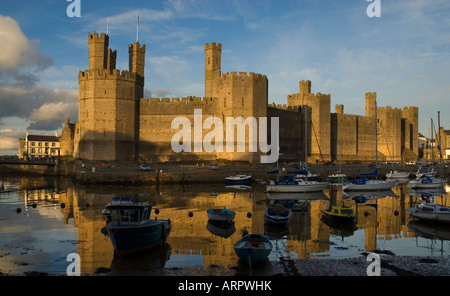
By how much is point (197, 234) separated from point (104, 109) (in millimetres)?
29189

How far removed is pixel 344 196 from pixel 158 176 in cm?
1534

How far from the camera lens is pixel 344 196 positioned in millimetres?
27000

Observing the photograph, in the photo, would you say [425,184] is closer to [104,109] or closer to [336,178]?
[336,178]

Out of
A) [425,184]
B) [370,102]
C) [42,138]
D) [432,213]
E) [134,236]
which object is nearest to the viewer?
[134,236]

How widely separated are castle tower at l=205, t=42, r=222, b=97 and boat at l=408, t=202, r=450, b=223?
109 ft

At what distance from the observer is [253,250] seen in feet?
33.8

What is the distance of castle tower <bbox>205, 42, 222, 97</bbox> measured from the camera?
4675 cm

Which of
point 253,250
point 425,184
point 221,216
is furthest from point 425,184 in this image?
point 253,250

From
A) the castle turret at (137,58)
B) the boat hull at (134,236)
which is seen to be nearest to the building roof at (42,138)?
the castle turret at (137,58)

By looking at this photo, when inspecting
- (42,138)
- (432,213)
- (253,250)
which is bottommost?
(253,250)

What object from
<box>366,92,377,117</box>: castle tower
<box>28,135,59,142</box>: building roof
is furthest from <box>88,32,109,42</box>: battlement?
<box>28,135,59,142</box>: building roof

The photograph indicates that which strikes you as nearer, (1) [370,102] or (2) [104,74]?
(2) [104,74]
